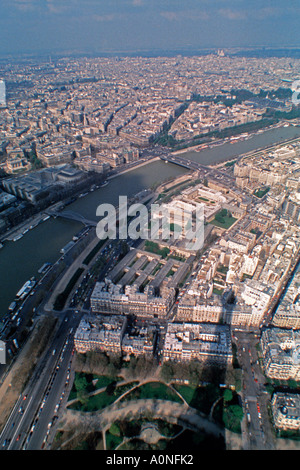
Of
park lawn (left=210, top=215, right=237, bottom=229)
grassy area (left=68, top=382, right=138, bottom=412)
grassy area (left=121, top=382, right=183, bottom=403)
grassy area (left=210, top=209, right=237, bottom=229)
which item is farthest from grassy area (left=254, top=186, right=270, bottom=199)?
grassy area (left=68, top=382, right=138, bottom=412)

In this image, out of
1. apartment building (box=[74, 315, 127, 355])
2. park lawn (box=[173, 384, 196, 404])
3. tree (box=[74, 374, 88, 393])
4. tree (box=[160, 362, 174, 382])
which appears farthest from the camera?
apartment building (box=[74, 315, 127, 355])

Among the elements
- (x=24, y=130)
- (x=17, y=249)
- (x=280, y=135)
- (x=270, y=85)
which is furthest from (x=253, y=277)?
(x=270, y=85)

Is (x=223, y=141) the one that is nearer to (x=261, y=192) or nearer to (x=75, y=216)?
(x=261, y=192)

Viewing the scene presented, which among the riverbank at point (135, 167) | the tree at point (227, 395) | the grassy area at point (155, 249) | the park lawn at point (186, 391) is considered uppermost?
the riverbank at point (135, 167)

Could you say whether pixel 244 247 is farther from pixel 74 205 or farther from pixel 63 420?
pixel 74 205

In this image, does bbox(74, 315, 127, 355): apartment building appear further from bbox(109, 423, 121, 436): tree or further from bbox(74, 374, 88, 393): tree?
bbox(109, 423, 121, 436): tree

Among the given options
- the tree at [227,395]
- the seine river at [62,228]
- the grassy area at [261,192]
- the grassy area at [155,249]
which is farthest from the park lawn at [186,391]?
the grassy area at [261,192]

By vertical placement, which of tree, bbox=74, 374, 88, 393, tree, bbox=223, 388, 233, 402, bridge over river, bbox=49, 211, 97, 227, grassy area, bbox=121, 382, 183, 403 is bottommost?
grassy area, bbox=121, 382, 183, 403

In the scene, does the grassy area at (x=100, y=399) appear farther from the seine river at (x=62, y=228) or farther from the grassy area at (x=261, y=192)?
the grassy area at (x=261, y=192)
